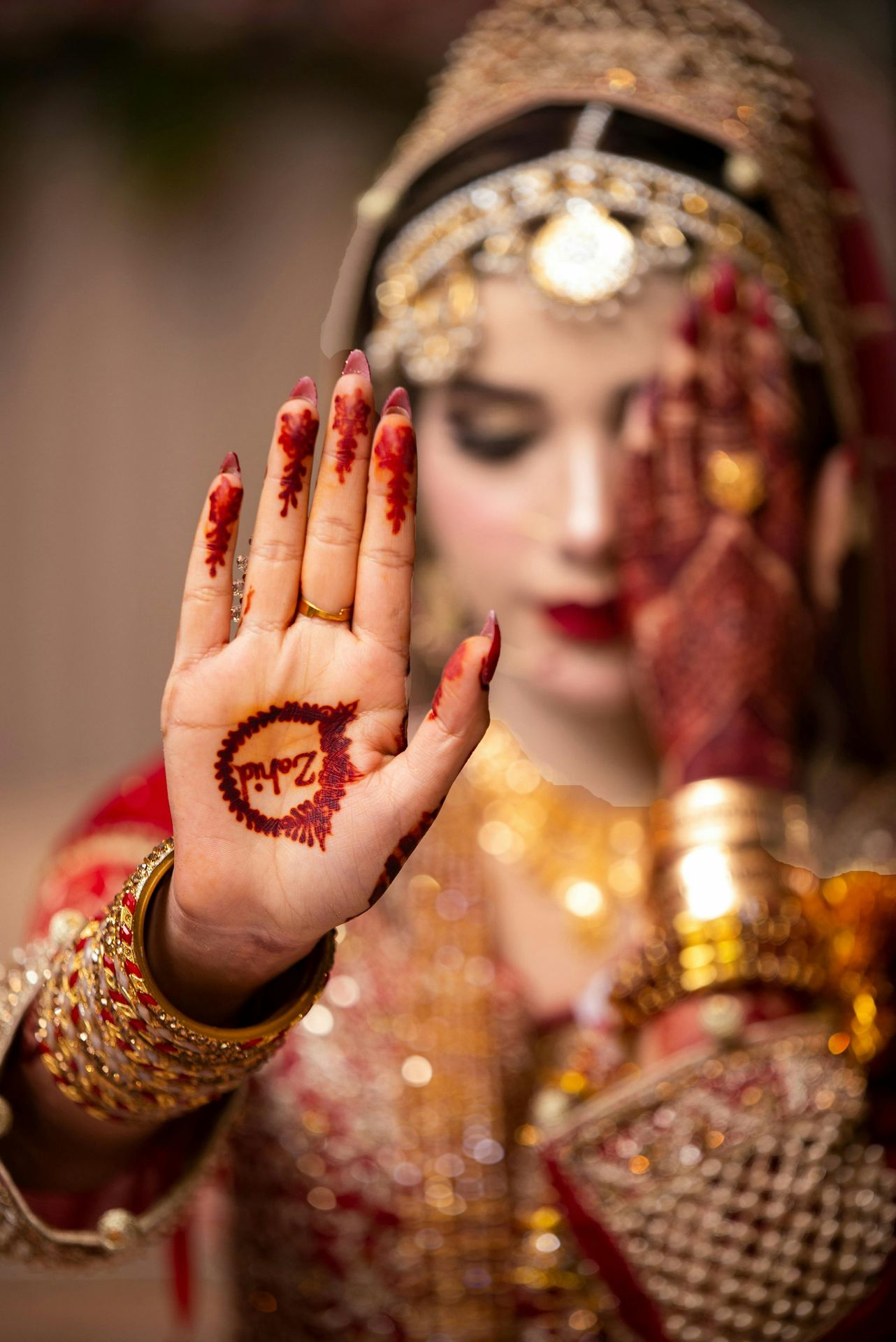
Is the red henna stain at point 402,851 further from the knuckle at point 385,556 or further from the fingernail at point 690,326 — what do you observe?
the fingernail at point 690,326

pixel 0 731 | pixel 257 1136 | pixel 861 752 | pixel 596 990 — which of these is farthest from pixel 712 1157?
pixel 0 731

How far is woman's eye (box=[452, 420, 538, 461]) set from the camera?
935 millimetres

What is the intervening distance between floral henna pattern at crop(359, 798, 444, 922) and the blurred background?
4.99 feet

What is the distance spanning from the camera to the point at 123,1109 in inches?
25.0

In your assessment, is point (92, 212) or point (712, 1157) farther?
point (92, 212)

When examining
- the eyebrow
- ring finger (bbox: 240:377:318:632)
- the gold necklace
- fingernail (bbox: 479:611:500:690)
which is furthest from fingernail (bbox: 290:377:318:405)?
the gold necklace

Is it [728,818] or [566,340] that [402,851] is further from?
[566,340]

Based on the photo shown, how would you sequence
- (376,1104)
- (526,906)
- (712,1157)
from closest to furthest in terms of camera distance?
(712,1157) → (376,1104) → (526,906)

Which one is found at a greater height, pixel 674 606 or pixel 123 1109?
pixel 674 606

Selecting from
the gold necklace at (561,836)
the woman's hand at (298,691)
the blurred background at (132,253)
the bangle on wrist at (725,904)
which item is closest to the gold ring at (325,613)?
the woman's hand at (298,691)

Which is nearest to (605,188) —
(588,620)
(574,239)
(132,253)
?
(574,239)

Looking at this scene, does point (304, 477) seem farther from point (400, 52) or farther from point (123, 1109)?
point (400, 52)

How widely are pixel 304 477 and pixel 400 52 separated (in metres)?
1.83

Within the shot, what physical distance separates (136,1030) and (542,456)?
19.2 inches
